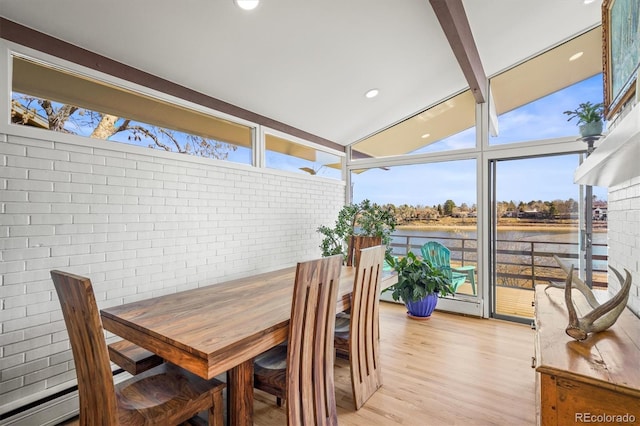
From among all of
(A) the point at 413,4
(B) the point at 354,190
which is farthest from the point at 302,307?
(B) the point at 354,190

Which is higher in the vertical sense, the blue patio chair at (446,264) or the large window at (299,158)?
the large window at (299,158)

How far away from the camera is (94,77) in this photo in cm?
228

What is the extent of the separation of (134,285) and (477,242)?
147 inches

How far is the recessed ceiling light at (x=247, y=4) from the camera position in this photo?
6.97 ft

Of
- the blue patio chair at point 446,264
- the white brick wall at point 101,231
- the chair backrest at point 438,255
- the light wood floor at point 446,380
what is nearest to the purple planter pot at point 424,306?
the light wood floor at point 446,380

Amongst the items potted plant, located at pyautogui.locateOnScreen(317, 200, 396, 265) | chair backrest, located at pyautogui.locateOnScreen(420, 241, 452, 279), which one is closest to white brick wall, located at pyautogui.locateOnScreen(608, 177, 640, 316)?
chair backrest, located at pyautogui.locateOnScreen(420, 241, 452, 279)

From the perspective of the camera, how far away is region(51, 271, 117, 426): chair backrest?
4.08ft

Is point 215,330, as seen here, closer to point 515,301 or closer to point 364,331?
point 364,331

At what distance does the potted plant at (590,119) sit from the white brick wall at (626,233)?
1216mm

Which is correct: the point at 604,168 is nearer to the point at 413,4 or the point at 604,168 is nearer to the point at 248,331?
the point at 413,4

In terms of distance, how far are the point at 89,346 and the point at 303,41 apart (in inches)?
98.8

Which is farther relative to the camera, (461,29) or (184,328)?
(461,29)

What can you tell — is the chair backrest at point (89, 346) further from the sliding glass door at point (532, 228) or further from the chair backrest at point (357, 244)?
the sliding glass door at point (532, 228)

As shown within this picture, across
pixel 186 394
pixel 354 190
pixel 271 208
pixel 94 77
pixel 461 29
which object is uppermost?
pixel 461 29
